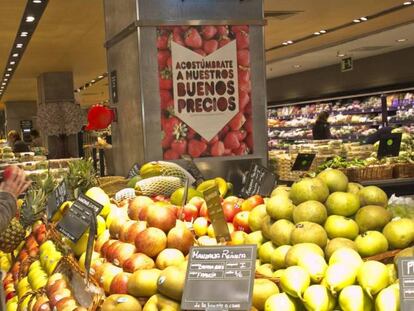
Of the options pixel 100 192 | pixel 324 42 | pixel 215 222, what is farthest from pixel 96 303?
pixel 324 42

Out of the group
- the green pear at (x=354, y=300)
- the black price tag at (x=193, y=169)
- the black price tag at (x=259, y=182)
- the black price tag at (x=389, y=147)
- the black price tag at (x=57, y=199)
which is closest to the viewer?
the green pear at (x=354, y=300)

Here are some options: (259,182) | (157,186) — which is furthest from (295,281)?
(157,186)

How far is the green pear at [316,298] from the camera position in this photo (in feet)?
6.22

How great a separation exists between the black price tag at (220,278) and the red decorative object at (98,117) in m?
3.40

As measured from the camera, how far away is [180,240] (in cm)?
263

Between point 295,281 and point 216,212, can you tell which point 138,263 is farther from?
point 295,281

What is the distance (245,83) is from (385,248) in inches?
111

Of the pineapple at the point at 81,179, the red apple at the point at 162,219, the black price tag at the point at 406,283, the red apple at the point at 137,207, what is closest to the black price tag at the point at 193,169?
the pineapple at the point at 81,179

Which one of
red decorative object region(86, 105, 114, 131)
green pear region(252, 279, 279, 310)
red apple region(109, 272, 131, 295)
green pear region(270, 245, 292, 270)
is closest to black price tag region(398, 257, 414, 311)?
green pear region(252, 279, 279, 310)

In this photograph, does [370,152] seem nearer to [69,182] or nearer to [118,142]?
[118,142]

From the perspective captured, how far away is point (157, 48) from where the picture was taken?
474 cm

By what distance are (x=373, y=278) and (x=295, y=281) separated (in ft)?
0.76

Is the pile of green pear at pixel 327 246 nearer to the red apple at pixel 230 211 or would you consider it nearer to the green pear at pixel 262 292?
the green pear at pixel 262 292

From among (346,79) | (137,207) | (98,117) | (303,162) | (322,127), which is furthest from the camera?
(346,79)
